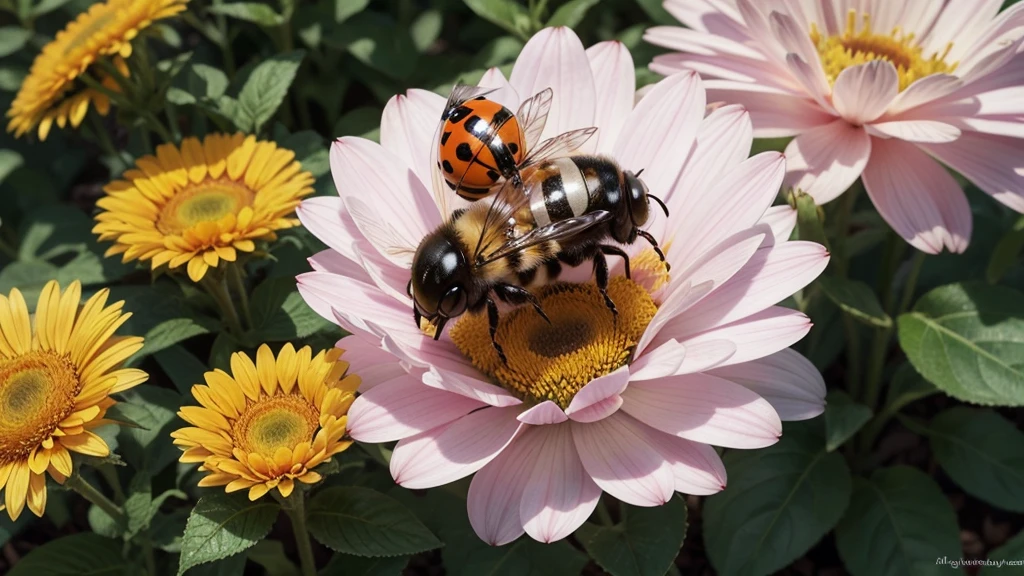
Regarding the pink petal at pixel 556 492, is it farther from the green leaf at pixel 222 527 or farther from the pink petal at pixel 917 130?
the pink petal at pixel 917 130

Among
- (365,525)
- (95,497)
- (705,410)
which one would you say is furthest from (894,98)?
(95,497)

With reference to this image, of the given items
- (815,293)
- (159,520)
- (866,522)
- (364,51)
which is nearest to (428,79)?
(364,51)

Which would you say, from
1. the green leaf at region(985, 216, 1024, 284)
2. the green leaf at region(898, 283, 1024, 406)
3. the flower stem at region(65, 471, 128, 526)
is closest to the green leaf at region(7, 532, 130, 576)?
the flower stem at region(65, 471, 128, 526)

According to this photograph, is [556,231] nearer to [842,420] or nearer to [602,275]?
[602,275]

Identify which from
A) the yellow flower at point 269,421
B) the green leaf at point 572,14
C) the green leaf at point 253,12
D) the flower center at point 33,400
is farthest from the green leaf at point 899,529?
the green leaf at point 253,12

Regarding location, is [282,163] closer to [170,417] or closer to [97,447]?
[170,417]
